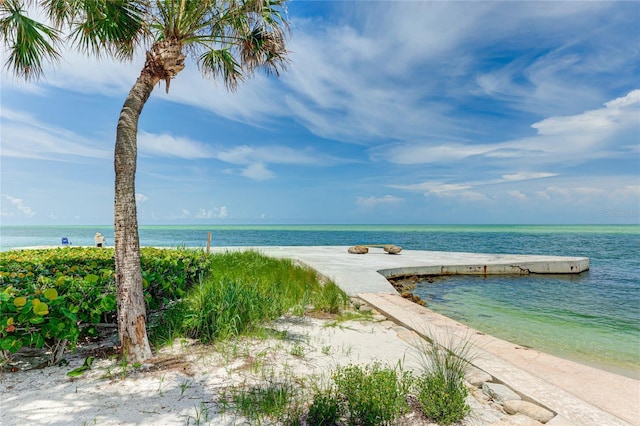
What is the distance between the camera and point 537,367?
3.95 metres

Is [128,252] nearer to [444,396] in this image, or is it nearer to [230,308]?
[230,308]

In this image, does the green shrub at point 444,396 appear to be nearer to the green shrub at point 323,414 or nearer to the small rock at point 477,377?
the small rock at point 477,377

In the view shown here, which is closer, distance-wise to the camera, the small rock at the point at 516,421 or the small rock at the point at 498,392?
the small rock at the point at 516,421

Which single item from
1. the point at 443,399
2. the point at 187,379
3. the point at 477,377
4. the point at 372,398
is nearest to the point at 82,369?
the point at 187,379

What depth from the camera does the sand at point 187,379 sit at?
2.71 meters

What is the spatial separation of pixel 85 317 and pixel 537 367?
511cm

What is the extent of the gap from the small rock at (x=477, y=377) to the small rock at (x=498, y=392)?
0.08m

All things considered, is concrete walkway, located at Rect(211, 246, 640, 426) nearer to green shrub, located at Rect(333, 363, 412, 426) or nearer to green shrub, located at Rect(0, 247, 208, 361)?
green shrub, located at Rect(333, 363, 412, 426)

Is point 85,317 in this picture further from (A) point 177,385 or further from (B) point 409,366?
(B) point 409,366

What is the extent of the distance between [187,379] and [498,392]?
299cm

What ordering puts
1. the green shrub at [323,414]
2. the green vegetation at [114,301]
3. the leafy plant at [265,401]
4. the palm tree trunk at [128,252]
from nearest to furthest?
the green shrub at [323,414]
the leafy plant at [265,401]
the green vegetation at [114,301]
the palm tree trunk at [128,252]

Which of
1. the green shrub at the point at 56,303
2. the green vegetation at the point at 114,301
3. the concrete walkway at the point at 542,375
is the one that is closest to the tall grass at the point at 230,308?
the green vegetation at the point at 114,301

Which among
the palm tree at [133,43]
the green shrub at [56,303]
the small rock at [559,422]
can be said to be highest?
the palm tree at [133,43]

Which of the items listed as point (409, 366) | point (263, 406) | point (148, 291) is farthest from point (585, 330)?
point (148, 291)
